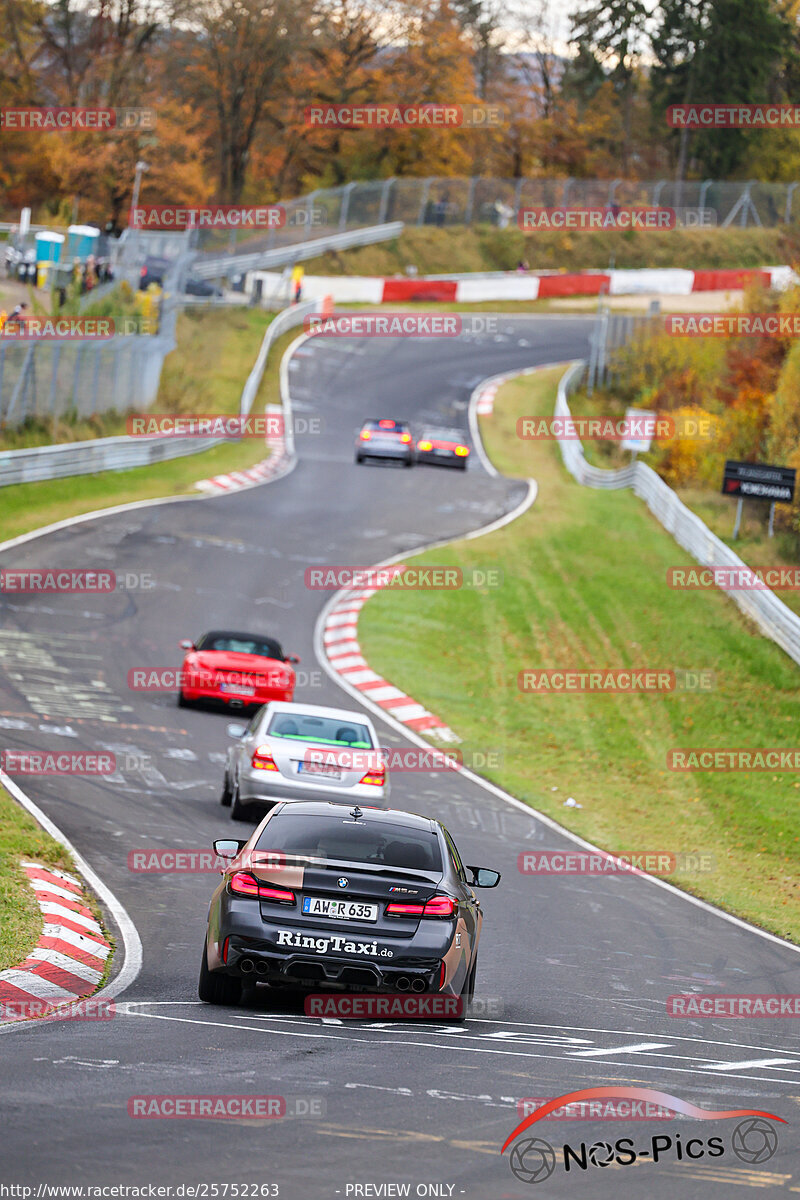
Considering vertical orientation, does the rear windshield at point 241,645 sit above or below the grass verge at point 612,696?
above

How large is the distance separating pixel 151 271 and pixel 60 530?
25047mm

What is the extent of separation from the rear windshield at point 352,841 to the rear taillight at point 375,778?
20.4 ft

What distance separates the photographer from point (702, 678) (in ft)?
88.6

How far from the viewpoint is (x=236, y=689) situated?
69.7 ft

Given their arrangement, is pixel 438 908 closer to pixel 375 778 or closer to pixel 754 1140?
pixel 754 1140

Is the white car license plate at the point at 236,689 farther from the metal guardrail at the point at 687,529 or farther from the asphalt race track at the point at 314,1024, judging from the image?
the metal guardrail at the point at 687,529

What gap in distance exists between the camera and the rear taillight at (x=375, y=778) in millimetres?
15672

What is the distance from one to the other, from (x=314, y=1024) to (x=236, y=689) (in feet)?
42.8

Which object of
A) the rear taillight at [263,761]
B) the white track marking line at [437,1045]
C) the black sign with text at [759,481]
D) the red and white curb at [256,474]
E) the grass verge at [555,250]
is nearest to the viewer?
the white track marking line at [437,1045]

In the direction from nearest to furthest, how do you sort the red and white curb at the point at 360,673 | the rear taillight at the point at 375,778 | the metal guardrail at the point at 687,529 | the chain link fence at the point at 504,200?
the rear taillight at the point at 375,778 → the red and white curb at the point at 360,673 → the metal guardrail at the point at 687,529 → the chain link fence at the point at 504,200

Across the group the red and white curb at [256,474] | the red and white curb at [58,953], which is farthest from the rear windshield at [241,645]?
the red and white curb at [256,474]

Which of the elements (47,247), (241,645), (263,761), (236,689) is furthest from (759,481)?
(47,247)

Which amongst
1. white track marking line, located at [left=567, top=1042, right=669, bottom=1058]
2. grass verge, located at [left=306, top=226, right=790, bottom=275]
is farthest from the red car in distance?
grass verge, located at [left=306, top=226, right=790, bottom=275]

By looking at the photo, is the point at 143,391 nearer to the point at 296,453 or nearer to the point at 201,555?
the point at 296,453
